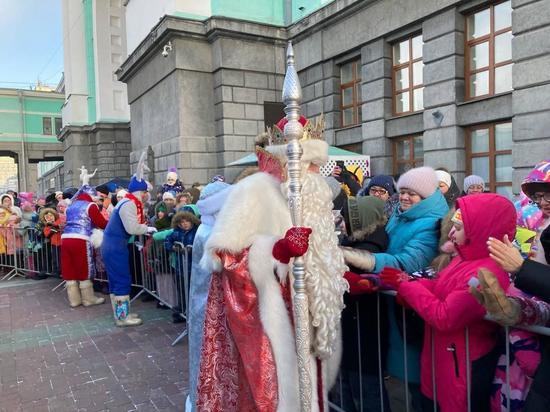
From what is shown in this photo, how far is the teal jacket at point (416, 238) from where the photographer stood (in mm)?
2781

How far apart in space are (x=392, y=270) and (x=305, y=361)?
76 centimetres

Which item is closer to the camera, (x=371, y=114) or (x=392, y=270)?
(x=392, y=270)

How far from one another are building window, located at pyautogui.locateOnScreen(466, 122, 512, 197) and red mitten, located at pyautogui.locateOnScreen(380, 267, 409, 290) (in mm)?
7445

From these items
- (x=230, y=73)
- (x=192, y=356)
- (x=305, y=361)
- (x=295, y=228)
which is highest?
(x=230, y=73)

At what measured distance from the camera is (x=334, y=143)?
12.9 metres

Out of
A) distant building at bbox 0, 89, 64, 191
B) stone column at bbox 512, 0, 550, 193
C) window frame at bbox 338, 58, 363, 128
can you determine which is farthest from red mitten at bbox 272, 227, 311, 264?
distant building at bbox 0, 89, 64, 191

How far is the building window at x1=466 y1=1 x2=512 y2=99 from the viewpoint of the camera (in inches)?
344

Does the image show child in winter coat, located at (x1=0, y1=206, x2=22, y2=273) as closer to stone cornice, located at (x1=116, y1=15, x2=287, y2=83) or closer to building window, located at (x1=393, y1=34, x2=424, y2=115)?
stone cornice, located at (x1=116, y1=15, x2=287, y2=83)

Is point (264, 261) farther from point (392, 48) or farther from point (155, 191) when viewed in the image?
point (155, 191)

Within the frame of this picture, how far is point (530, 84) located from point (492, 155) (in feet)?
5.47

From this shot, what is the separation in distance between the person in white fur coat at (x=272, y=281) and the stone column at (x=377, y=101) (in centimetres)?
937

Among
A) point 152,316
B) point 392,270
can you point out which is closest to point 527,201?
point 392,270

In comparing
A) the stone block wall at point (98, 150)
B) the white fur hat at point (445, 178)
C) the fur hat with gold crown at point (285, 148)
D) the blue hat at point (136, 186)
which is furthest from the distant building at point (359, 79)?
the stone block wall at point (98, 150)

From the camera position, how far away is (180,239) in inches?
222
